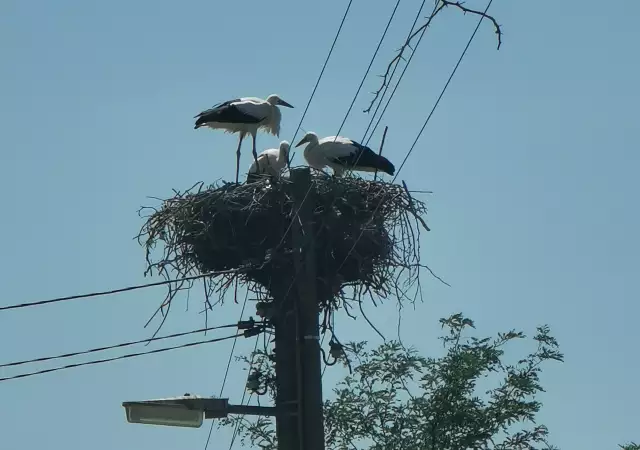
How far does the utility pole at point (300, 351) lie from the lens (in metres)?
7.02

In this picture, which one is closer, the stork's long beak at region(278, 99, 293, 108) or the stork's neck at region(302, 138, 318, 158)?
the stork's neck at region(302, 138, 318, 158)

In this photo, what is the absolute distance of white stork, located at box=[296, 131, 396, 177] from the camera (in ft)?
39.5

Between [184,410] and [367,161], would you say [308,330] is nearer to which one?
[184,410]

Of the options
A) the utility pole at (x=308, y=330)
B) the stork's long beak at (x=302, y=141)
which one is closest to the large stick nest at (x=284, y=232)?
the utility pole at (x=308, y=330)

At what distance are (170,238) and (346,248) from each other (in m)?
1.52

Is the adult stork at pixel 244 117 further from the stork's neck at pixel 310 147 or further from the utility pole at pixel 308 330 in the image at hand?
the utility pole at pixel 308 330

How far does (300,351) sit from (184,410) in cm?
77

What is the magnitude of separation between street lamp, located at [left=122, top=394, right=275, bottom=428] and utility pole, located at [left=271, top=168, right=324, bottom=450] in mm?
154

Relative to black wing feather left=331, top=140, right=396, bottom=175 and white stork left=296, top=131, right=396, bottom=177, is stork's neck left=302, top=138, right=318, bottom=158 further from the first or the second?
black wing feather left=331, top=140, right=396, bottom=175

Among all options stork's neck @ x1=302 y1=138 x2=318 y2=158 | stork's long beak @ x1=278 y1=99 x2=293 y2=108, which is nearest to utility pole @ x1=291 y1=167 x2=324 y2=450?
stork's neck @ x1=302 y1=138 x2=318 y2=158

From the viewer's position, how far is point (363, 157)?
1203cm

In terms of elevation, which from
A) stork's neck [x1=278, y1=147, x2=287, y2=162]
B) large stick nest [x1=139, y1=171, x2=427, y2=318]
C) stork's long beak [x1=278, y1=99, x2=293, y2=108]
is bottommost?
large stick nest [x1=139, y1=171, x2=427, y2=318]

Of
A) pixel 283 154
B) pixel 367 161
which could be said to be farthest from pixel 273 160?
pixel 367 161

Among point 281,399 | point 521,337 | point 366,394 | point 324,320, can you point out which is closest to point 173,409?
point 281,399
